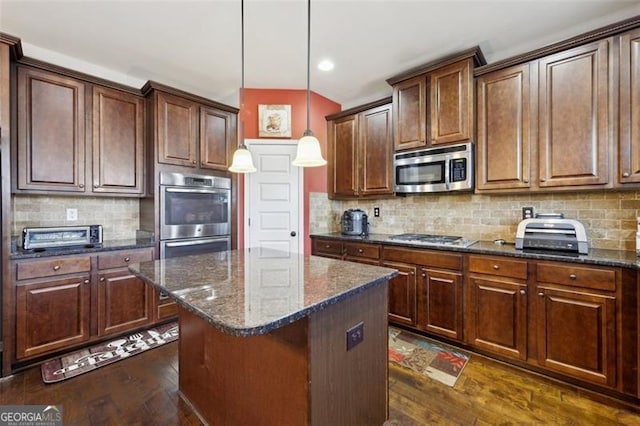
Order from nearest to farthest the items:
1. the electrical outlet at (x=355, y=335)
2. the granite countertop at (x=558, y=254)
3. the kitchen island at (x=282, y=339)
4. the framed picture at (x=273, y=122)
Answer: the kitchen island at (x=282, y=339)
the electrical outlet at (x=355, y=335)
the granite countertop at (x=558, y=254)
the framed picture at (x=273, y=122)

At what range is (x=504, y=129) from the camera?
2.47 m

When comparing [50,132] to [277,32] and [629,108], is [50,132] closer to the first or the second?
[277,32]

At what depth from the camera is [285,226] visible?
3.67 meters

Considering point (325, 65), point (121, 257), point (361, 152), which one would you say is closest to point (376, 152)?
point (361, 152)

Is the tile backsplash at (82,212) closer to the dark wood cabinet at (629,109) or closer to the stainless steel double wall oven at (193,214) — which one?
the stainless steel double wall oven at (193,214)

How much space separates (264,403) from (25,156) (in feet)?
9.04

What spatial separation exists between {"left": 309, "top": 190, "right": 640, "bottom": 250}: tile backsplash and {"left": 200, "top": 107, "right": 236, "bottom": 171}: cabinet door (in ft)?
4.04

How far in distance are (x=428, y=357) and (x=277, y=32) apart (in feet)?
9.99

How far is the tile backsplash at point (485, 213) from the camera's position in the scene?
2.25 m

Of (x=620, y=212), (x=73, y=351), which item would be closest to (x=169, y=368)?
(x=73, y=351)

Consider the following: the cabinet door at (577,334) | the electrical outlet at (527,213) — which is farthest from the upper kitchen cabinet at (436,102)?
the cabinet door at (577,334)

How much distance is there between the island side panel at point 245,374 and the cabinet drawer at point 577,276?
191 centimetres

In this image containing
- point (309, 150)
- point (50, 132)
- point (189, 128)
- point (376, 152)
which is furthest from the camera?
point (376, 152)

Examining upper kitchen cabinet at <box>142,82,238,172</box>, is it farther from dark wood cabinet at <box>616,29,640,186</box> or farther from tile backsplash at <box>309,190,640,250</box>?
dark wood cabinet at <box>616,29,640,186</box>
